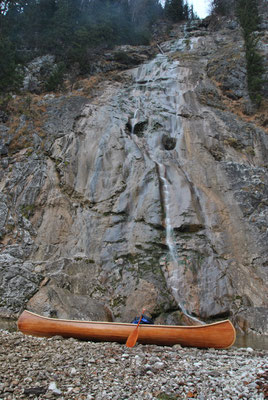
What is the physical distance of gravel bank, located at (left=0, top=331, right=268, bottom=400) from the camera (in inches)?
203

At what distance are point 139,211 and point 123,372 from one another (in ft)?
35.2

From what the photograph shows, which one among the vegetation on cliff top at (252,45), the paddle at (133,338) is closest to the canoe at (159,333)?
the paddle at (133,338)

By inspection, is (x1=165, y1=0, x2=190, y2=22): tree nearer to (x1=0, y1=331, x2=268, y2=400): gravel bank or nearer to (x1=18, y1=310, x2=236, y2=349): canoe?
(x1=18, y1=310, x2=236, y2=349): canoe

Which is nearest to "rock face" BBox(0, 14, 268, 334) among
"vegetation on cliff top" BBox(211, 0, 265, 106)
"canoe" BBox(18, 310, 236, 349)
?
"vegetation on cliff top" BBox(211, 0, 265, 106)

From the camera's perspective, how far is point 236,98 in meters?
27.0

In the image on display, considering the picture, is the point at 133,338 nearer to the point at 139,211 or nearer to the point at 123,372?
the point at 123,372

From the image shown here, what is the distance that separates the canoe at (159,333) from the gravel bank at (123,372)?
40 cm

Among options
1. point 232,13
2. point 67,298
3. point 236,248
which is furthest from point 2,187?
point 232,13

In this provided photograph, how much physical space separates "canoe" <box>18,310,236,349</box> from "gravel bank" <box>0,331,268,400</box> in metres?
0.40

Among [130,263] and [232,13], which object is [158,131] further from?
[232,13]

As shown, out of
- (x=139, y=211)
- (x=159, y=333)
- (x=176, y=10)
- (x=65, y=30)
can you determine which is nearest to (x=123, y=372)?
(x=159, y=333)

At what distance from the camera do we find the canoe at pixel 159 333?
8.48 meters

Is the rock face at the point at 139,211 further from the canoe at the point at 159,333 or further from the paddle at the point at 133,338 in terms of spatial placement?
the paddle at the point at 133,338

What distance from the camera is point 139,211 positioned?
16.5 metres
